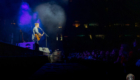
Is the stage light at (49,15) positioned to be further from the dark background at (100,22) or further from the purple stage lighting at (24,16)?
the purple stage lighting at (24,16)

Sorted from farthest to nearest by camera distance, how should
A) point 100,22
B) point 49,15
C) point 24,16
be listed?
point 100,22 < point 49,15 < point 24,16

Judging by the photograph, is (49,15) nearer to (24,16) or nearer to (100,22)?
(24,16)

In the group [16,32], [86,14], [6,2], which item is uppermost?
[86,14]

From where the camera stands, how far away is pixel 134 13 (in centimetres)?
3403

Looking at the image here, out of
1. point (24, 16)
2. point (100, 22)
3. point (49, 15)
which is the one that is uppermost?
point (49, 15)

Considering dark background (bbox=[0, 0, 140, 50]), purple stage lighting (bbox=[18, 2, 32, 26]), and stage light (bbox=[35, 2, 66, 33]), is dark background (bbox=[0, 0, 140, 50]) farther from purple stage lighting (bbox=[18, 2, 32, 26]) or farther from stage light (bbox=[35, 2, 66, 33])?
purple stage lighting (bbox=[18, 2, 32, 26])

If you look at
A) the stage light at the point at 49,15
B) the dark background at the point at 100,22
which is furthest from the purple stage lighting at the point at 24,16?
the dark background at the point at 100,22

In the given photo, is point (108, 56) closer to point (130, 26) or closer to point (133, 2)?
point (130, 26)

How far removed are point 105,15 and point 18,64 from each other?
33.8 metres

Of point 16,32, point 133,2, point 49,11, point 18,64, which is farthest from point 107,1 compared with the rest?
point 18,64

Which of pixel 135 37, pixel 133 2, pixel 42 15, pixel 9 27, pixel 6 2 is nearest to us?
pixel 6 2

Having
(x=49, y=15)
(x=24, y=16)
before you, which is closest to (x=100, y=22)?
(x=49, y=15)

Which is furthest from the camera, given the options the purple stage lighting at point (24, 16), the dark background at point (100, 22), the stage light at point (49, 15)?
the dark background at point (100, 22)

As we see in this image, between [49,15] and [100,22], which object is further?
[100,22]
